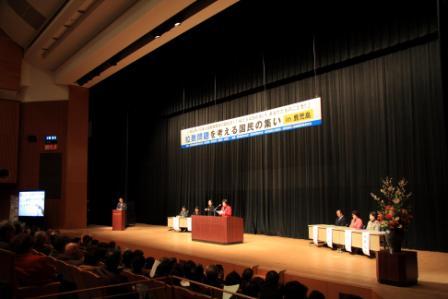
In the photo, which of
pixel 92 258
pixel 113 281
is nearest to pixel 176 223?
pixel 92 258

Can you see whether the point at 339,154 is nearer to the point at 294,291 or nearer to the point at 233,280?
the point at 233,280

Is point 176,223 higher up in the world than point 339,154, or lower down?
lower down

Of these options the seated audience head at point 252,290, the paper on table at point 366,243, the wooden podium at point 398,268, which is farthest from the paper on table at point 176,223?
the seated audience head at point 252,290

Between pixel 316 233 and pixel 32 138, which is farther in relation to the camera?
pixel 32 138

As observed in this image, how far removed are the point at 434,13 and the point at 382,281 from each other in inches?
185

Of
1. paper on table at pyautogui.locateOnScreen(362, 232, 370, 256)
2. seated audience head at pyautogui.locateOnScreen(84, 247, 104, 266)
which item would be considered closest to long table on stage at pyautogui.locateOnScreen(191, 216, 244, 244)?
paper on table at pyautogui.locateOnScreen(362, 232, 370, 256)

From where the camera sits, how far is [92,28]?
8.84 m

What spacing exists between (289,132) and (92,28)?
5166mm

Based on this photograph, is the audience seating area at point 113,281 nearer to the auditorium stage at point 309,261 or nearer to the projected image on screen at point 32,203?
the auditorium stage at point 309,261

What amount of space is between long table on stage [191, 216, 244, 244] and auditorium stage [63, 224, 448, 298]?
178 mm

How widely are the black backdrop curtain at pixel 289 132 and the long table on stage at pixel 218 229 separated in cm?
173

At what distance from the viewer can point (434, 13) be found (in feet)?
22.2

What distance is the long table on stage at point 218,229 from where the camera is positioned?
8148 millimetres

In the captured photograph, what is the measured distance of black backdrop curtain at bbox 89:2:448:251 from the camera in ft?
23.3
